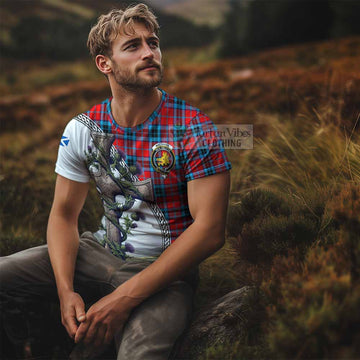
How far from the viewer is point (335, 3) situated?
5.94 meters

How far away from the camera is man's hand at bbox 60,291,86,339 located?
1.75 meters

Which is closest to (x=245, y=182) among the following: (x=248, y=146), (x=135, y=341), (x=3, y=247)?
(x=248, y=146)

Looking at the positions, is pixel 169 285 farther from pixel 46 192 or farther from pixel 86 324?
pixel 46 192

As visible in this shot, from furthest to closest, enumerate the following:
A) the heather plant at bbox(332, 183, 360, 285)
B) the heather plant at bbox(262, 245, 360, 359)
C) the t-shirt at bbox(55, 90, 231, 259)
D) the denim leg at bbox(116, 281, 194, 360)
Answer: the t-shirt at bbox(55, 90, 231, 259) → the denim leg at bbox(116, 281, 194, 360) → the heather plant at bbox(332, 183, 360, 285) → the heather plant at bbox(262, 245, 360, 359)

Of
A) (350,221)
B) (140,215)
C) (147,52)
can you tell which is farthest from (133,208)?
(350,221)

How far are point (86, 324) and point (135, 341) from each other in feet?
0.83

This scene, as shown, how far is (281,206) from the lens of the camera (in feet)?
7.08

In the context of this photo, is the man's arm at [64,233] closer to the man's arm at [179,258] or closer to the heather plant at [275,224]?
the man's arm at [179,258]

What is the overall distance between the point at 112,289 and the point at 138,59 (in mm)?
1102

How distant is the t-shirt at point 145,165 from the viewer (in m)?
1.75

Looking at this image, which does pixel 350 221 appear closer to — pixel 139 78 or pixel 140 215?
pixel 140 215

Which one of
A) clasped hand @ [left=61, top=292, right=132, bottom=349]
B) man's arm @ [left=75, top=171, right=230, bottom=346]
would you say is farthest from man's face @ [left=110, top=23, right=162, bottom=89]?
clasped hand @ [left=61, top=292, right=132, bottom=349]

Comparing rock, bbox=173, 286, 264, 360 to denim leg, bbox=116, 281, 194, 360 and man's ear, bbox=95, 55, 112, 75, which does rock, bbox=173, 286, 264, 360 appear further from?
man's ear, bbox=95, 55, 112, 75

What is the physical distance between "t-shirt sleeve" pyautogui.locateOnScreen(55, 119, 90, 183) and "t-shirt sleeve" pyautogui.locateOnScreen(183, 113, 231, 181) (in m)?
0.53
